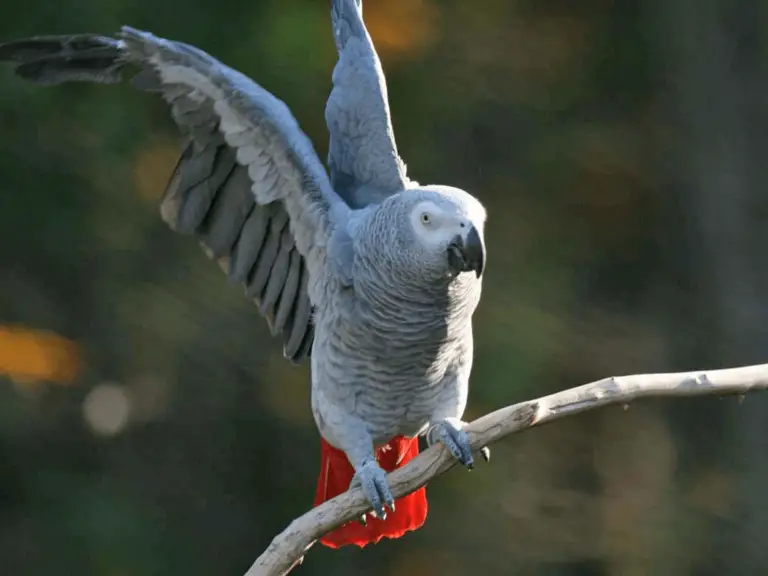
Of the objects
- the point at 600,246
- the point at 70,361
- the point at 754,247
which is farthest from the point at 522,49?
the point at 70,361

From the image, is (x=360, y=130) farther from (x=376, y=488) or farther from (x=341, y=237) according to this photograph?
(x=376, y=488)

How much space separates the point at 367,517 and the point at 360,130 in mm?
620

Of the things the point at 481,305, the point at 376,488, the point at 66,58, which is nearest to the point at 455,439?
the point at 376,488

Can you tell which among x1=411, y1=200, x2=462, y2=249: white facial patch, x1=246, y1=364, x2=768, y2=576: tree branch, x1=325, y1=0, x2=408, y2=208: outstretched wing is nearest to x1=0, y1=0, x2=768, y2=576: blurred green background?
x1=325, y1=0, x2=408, y2=208: outstretched wing

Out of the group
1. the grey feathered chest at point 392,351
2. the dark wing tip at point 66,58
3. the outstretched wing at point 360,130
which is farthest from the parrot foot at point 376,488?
the dark wing tip at point 66,58

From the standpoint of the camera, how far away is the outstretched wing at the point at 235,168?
1732mm

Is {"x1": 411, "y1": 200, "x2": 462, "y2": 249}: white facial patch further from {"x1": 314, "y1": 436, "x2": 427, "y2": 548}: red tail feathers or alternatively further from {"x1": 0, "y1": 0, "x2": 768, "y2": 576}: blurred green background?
{"x1": 0, "y1": 0, "x2": 768, "y2": 576}: blurred green background

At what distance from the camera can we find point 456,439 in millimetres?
1634

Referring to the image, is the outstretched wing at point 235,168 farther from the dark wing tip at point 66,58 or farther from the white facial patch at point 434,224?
Answer: the white facial patch at point 434,224

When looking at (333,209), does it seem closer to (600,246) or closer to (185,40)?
(185,40)

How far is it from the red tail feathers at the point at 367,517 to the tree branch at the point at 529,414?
24 cm

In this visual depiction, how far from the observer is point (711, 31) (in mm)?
3057

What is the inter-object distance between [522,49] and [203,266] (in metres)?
1.01

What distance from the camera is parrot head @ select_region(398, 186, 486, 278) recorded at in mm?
1507
